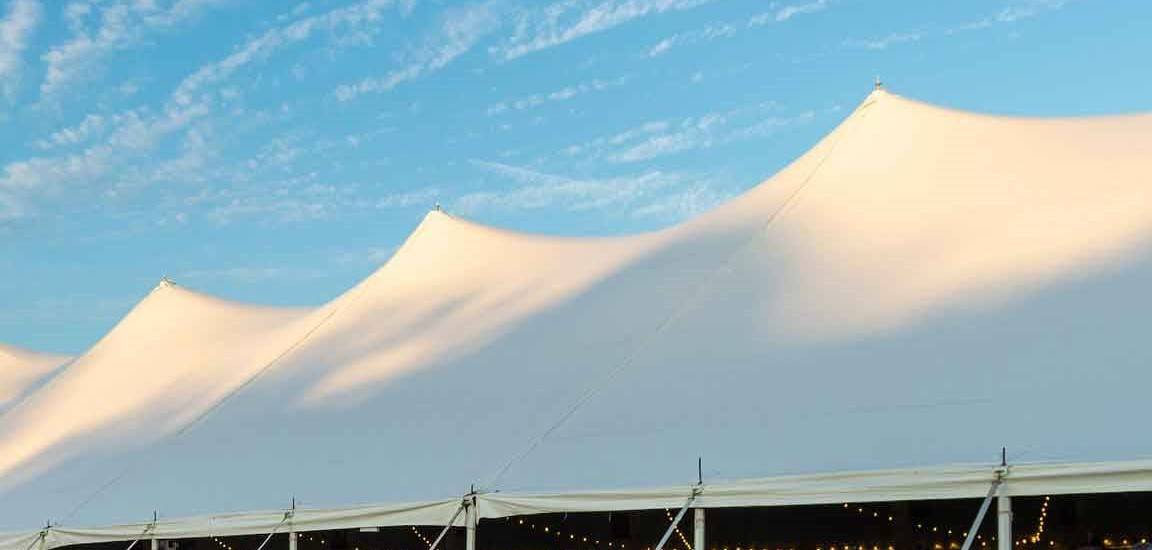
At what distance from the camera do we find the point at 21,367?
2617 centimetres

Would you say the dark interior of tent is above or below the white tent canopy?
below

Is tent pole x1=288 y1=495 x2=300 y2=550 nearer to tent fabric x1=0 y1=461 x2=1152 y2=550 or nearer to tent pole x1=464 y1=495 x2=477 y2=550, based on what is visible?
tent fabric x1=0 y1=461 x2=1152 y2=550

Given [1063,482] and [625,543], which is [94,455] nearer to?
[625,543]

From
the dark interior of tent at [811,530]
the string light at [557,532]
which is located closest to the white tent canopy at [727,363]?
the dark interior of tent at [811,530]

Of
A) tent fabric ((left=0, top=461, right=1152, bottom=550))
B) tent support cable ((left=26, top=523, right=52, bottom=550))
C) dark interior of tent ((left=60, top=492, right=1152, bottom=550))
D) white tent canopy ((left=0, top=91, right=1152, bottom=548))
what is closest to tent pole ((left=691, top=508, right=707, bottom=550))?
tent fabric ((left=0, top=461, right=1152, bottom=550))

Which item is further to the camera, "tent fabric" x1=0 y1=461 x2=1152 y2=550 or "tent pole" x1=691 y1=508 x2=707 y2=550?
"tent pole" x1=691 y1=508 x2=707 y2=550

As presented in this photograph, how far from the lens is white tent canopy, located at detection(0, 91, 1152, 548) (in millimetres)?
8344

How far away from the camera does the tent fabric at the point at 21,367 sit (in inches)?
966

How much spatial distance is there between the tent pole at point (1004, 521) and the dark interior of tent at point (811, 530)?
0.73 meters

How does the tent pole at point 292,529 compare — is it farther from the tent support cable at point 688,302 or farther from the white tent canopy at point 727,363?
the tent support cable at point 688,302

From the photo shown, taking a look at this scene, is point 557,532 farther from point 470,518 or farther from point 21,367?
point 21,367

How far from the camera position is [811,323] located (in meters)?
9.94

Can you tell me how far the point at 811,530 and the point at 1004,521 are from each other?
379 cm

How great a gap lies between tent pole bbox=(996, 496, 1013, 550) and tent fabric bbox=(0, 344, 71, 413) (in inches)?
759
